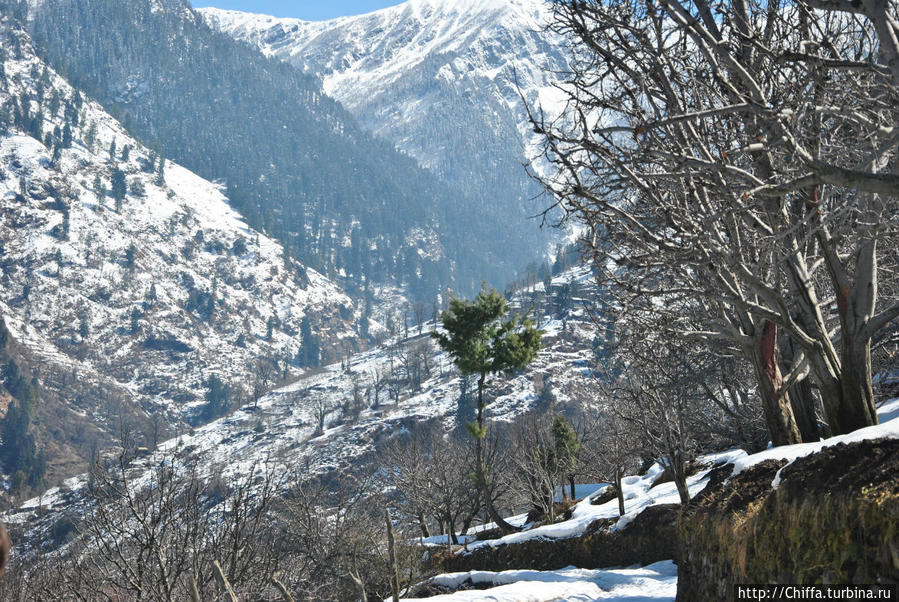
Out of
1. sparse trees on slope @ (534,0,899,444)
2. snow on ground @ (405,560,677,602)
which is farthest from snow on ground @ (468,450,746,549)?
sparse trees on slope @ (534,0,899,444)

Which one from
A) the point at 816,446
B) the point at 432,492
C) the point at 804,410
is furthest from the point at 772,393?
the point at 432,492

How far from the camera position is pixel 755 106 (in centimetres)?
598

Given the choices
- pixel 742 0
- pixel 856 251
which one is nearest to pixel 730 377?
pixel 856 251

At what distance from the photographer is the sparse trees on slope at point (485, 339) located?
30.6 metres

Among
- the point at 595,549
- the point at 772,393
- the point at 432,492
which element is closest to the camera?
A: the point at 772,393

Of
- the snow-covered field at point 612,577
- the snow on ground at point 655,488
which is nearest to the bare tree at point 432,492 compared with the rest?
the snow on ground at point 655,488

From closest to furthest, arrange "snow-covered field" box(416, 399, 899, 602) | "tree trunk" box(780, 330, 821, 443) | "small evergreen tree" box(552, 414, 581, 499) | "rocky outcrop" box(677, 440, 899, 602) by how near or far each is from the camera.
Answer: "rocky outcrop" box(677, 440, 899, 602) → "snow-covered field" box(416, 399, 899, 602) → "tree trunk" box(780, 330, 821, 443) → "small evergreen tree" box(552, 414, 581, 499)

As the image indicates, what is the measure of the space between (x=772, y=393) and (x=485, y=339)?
21.1 metres

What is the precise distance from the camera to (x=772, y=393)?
1023 centimetres

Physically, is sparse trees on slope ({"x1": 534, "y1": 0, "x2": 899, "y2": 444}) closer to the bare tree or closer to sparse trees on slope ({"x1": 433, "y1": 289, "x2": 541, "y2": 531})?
sparse trees on slope ({"x1": 433, "y1": 289, "x2": 541, "y2": 531})

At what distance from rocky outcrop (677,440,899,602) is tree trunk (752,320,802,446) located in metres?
2.61

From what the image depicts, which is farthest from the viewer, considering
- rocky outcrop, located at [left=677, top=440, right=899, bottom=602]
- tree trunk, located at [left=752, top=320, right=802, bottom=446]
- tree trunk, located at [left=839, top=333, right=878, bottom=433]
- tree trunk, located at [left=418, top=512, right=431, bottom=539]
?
tree trunk, located at [left=418, top=512, right=431, bottom=539]

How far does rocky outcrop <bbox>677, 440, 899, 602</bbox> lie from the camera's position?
5344mm

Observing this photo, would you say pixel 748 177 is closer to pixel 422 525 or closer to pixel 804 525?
pixel 804 525
